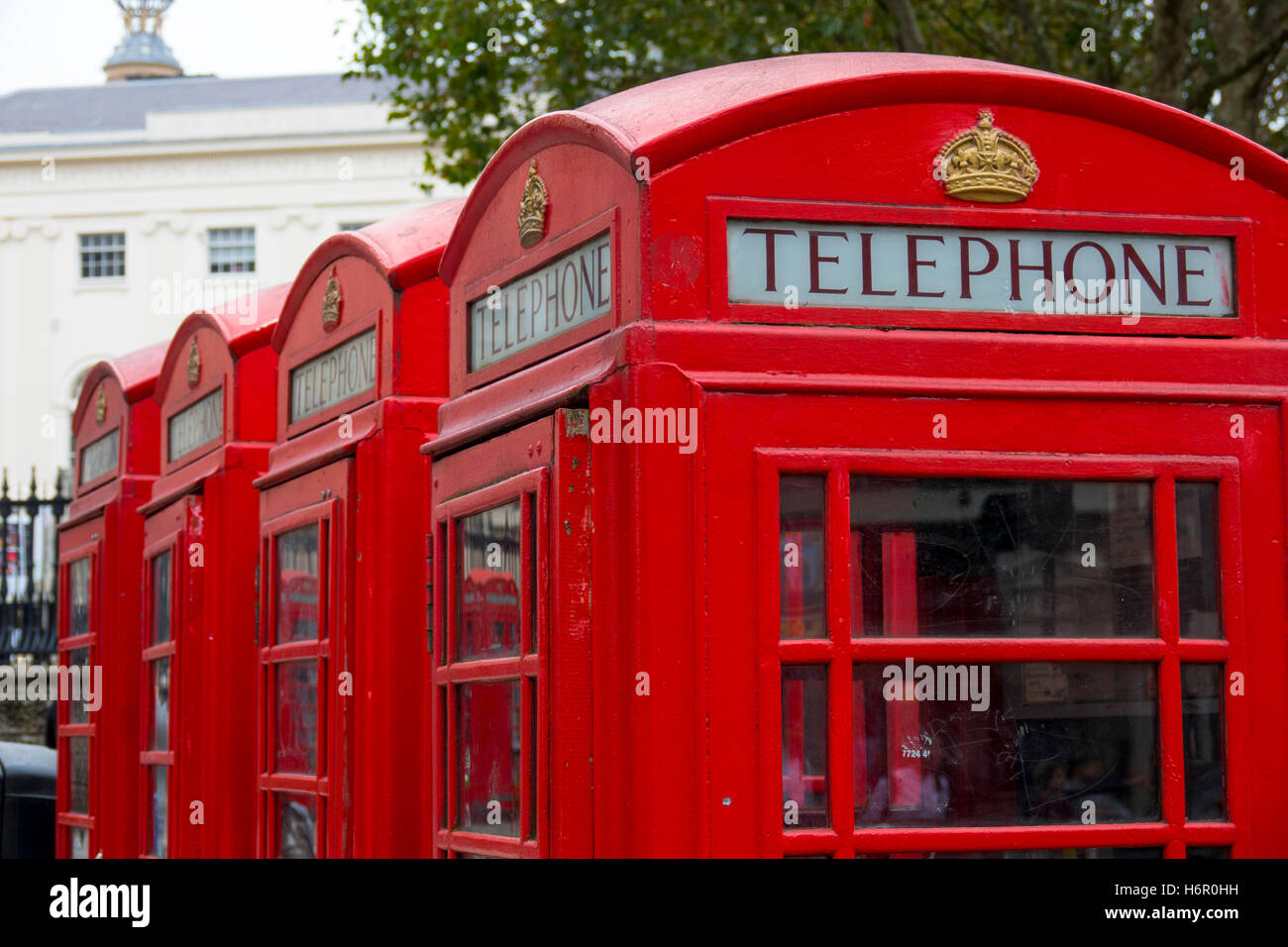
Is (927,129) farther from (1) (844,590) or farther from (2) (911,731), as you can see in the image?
(2) (911,731)

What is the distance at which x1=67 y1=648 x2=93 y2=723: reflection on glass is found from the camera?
8.29 m

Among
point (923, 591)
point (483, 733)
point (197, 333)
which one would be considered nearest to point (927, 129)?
point (923, 591)

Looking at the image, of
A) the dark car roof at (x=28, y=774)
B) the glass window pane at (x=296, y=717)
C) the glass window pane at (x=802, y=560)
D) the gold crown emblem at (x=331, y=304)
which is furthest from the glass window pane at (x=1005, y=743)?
the dark car roof at (x=28, y=774)

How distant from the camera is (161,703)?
7047mm

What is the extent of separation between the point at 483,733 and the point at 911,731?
1.05m

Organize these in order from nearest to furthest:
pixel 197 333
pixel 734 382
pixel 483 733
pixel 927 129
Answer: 1. pixel 734 382
2. pixel 927 129
3. pixel 483 733
4. pixel 197 333

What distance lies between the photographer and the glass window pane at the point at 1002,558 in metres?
3.52

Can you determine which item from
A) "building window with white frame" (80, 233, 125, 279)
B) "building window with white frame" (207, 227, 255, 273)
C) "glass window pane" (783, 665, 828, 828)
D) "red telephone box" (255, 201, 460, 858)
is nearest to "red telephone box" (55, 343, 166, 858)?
"red telephone box" (255, 201, 460, 858)

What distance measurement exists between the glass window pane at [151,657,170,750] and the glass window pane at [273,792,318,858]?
1320mm

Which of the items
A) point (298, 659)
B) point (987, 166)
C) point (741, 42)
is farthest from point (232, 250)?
point (987, 166)

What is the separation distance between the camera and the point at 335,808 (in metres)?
5.07

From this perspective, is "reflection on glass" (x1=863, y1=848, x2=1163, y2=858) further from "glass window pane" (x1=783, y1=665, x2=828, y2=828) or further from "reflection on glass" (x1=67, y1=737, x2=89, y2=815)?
"reflection on glass" (x1=67, y1=737, x2=89, y2=815)

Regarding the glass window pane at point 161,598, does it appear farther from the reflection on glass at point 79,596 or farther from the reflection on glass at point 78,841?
the reflection on glass at point 78,841

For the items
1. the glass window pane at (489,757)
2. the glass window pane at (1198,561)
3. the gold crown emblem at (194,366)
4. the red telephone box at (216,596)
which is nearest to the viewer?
the glass window pane at (1198,561)
